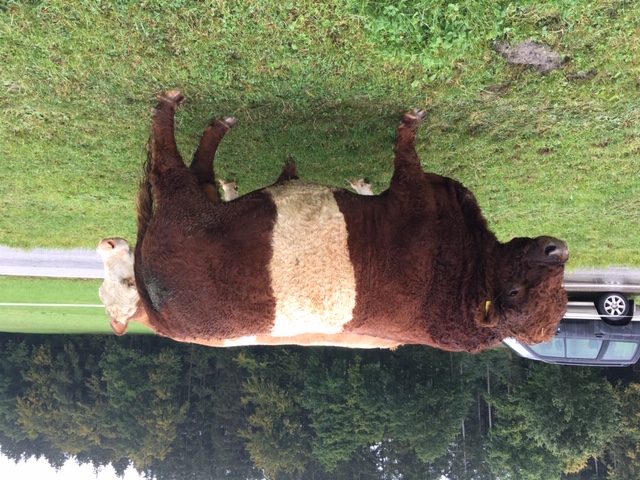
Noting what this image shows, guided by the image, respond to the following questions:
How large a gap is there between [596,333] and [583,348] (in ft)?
1.42

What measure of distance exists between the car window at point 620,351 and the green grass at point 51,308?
25.5ft

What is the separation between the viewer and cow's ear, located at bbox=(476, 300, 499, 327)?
104 inches

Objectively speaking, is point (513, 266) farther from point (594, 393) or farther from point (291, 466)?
point (291, 466)

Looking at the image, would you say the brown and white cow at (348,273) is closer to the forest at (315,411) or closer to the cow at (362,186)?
the cow at (362,186)

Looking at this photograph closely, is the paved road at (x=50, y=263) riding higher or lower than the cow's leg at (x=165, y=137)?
lower

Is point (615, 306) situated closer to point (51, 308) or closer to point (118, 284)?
point (118, 284)

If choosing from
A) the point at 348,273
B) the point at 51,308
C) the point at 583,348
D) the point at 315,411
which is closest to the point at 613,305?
the point at 583,348

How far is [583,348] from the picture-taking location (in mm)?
6836

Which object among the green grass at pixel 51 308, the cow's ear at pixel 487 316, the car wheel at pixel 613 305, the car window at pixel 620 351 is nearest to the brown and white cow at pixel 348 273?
the cow's ear at pixel 487 316

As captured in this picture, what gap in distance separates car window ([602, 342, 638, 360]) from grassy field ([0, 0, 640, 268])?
8.11 feet

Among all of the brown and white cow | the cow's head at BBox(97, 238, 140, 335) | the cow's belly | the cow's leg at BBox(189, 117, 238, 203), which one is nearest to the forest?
the brown and white cow

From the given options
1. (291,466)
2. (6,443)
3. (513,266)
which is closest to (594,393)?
(291,466)

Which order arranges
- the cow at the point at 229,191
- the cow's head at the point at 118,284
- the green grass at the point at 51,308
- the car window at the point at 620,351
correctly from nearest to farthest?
the cow's head at the point at 118,284 → the cow at the point at 229,191 → the car window at the point at 620,351 → the green grass at the point at 51,308

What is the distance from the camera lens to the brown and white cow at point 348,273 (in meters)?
2.71
